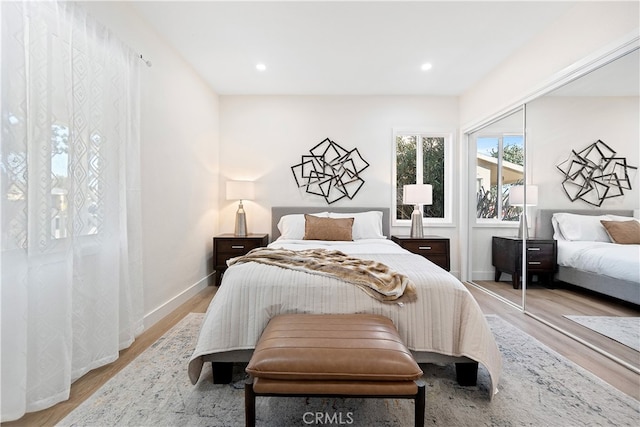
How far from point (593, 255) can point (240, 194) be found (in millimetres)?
3631

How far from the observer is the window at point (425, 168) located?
4.33 meters

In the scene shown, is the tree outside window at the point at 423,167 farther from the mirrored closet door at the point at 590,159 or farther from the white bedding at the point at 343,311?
the white bedding at the point at 343,311

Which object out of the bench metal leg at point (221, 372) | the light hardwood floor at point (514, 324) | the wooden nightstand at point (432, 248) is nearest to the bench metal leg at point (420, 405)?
the bench metal leg at point (221, 372)

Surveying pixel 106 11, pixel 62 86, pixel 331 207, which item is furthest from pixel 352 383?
pixel 331 207

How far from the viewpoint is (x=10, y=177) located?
1.35 meters

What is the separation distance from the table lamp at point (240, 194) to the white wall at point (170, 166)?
0.31m

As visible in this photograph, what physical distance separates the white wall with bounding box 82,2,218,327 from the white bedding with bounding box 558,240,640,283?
3.60 m

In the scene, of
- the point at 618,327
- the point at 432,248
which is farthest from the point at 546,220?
the point at 432,248

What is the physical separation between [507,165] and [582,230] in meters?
1.15

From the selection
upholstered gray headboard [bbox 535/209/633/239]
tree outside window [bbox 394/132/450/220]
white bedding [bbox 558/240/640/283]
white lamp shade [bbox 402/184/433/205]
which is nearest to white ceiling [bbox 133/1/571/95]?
tree outside window [bbox 394/132/450/220]

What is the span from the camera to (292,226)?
3.73 m

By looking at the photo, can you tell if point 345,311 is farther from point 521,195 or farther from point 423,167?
point 423,167

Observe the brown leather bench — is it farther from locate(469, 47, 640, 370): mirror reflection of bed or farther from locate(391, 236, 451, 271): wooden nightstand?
locate(391, 236, 451, 271): wooden nightstand

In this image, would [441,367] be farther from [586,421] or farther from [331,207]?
[331,207]
